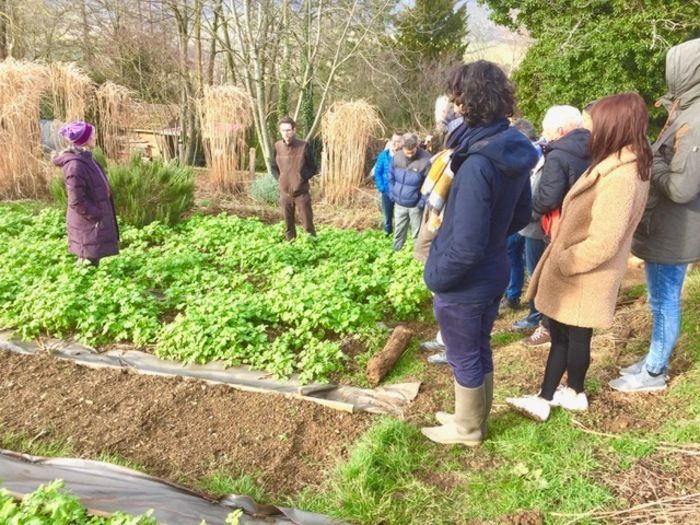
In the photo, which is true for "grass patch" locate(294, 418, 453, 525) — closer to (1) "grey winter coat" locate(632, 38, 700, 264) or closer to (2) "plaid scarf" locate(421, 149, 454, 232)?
(2) "plaid scarf" locate(421, 149, 454, 232)

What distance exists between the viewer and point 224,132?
450 inches

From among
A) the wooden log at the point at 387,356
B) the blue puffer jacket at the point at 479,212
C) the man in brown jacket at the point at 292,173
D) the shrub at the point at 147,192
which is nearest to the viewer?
the blue puffer jacket at the point at 479,212

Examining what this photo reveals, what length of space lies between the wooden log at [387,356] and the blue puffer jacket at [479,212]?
1419 millimetres

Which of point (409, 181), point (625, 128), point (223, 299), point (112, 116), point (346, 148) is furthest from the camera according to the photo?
point (346, 148)

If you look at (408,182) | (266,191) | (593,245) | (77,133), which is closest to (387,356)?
(593,245)

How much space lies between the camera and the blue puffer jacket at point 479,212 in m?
2.17

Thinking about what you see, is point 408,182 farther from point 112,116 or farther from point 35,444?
point 112,116

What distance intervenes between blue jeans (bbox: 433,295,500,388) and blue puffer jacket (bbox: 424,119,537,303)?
56mm

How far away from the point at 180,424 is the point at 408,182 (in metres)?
3.25

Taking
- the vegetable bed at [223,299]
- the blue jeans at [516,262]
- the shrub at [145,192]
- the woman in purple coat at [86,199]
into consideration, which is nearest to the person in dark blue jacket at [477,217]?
the vegetable bed at [223,299]

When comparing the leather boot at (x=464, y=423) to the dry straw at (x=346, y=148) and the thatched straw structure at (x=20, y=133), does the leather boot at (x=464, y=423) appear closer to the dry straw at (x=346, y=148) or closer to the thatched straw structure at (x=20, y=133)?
the dry straw at (x=346, y=148)

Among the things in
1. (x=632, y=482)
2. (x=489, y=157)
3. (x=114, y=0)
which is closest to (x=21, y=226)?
(x=489, y=157)

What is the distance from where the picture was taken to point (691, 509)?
2.23 metres

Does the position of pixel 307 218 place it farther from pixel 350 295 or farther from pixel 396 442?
pixel 396 442
